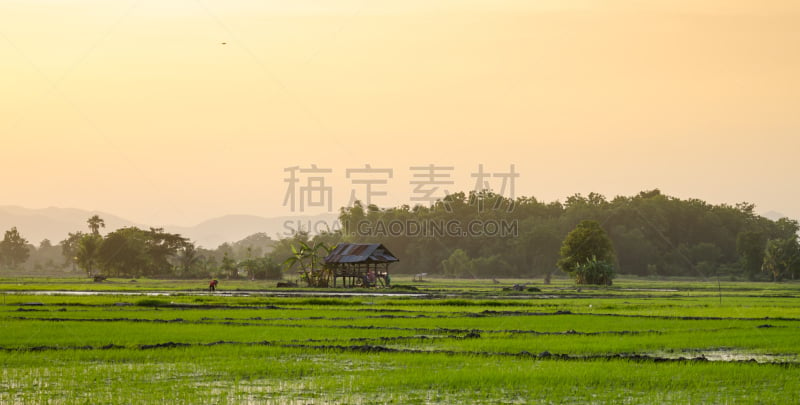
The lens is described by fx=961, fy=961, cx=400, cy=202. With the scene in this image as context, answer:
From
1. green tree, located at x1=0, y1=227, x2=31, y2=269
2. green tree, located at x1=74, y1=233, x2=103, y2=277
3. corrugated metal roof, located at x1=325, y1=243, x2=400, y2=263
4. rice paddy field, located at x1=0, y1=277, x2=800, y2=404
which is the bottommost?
rice paddy field, located at x1=0, y1=277, x2=800, y2=404

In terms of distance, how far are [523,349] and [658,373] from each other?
4.66 meters

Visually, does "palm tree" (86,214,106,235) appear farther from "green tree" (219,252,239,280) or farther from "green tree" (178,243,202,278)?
Answer: "green tree" (219,252,239,280)

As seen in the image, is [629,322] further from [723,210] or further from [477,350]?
[723,210]

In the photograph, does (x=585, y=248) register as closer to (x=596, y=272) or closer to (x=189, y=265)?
(x=596, y=272)

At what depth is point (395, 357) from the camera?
20.1 meters

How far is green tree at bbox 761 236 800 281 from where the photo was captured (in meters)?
91.9

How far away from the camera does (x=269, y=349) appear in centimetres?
2136

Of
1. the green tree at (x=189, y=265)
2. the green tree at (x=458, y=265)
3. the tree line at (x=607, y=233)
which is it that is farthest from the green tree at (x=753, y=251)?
the green tree at (x=189, y=265)

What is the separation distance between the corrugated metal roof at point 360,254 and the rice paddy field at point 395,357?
34261 millimetres

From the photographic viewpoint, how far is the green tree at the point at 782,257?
3620 inches

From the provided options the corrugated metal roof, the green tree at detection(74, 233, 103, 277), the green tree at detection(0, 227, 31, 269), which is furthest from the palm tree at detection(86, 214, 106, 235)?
the corrugated metal roof

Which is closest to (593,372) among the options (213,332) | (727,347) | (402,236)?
(727,347)

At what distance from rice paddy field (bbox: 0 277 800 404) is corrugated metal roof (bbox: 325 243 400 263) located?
3426 centimetres

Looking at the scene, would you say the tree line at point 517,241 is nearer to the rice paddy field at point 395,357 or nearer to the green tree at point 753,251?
the green tree at point 753,251
